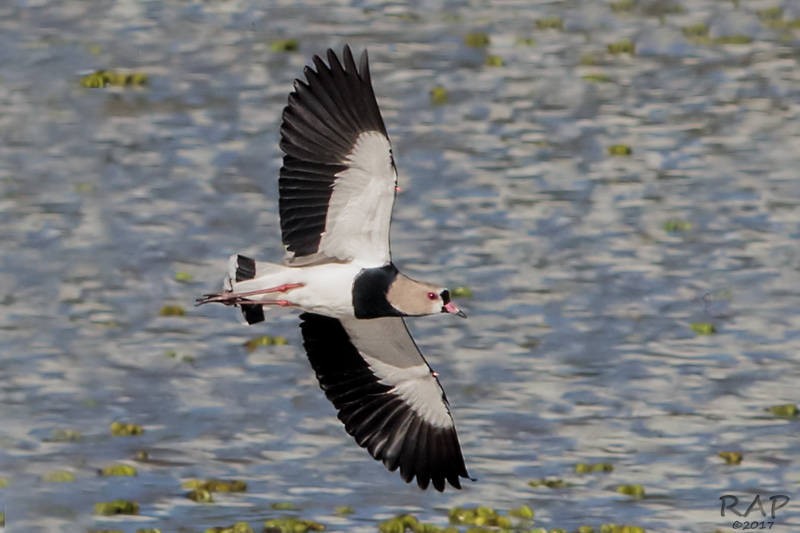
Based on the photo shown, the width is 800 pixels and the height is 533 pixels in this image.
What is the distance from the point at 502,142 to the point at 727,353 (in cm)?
765

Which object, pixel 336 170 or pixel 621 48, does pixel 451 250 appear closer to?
pixel 621 48

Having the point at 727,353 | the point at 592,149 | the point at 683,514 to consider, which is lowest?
the point at 683,514

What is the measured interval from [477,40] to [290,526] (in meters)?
17.6

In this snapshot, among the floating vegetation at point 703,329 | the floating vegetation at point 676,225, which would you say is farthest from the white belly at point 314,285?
the floating vegetation at point 676,225

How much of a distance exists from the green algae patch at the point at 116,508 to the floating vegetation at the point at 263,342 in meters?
4.07

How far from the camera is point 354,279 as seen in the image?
13.9 meters

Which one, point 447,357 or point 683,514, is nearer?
point 683,514

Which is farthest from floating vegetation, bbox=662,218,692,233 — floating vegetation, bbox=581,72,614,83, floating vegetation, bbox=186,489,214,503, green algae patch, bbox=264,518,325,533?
green algae patch, bbox=264,518,325,533

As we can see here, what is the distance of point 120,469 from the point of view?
67.1 feet

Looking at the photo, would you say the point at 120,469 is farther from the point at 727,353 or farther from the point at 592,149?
the point at 592,149

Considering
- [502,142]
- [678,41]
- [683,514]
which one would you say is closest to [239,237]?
[502,142]

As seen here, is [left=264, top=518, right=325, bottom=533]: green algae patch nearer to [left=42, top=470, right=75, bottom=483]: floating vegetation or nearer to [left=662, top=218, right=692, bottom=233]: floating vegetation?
[left=42, top=470, right=75, bottom=483]: floating vegetation

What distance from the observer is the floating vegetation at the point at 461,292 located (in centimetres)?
2454

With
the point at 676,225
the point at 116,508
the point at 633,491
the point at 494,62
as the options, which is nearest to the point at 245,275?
the point at 116,508
